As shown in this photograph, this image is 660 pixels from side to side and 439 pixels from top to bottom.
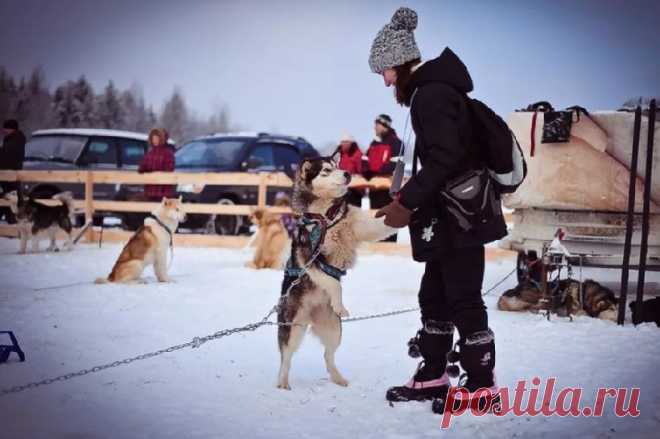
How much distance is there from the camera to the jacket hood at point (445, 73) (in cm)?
248

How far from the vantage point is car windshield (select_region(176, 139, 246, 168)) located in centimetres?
978

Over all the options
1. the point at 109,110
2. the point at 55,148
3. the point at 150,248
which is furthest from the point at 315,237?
the point at 109,110

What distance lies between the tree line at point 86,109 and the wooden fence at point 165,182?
0.92 m

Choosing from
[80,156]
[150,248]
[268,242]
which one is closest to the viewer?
[150,248]

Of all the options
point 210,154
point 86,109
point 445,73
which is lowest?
point 210,154

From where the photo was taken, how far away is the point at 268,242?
24.0ft

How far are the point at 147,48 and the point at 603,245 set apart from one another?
15.1 feet

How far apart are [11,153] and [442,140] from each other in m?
8.83

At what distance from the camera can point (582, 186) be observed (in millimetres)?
4895

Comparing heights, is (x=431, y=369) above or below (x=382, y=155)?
below

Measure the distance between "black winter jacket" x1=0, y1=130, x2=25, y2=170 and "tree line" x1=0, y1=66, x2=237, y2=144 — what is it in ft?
0.62

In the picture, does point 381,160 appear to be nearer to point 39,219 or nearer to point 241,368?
point 39,219

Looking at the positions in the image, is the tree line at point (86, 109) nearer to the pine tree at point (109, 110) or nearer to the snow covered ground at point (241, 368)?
the pine tree at point (109, 110)

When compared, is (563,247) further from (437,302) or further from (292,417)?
(292,417)
